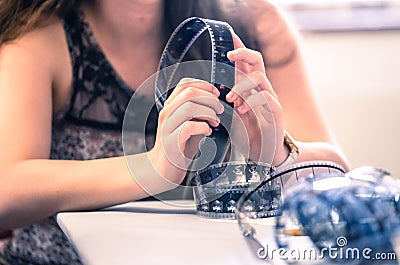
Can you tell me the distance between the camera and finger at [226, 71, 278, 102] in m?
0.55

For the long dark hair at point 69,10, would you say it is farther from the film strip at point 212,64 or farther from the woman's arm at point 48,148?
the film strip at point 212,64

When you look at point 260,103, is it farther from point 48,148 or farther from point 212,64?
point 48,148

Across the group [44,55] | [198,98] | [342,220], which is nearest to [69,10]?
[44,55]

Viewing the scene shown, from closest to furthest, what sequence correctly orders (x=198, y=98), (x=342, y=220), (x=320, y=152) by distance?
(x=342, y=220) → (x=198, y=98) → (x=320, y=152)

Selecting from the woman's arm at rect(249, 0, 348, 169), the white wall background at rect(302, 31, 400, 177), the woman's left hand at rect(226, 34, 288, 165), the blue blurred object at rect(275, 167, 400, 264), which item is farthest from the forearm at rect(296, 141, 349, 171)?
the white wall background at rect(302, 31, 400, 177)

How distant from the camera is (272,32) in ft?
2.96

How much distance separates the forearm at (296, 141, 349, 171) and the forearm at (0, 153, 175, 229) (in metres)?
0.18

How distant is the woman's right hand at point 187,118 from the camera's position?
0.54m

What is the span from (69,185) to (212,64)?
196mm

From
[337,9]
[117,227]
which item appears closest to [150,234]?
[117,227]

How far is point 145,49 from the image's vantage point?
2.86 ft

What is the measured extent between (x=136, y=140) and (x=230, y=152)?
0.22m

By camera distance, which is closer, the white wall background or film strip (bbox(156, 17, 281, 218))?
film strip (bbox(156, 17, 281, 218))

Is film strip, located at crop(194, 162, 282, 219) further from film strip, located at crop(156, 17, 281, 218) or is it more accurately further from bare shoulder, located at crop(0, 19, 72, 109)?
bare shoulder, located at crop(0, 19, 72, 109)
